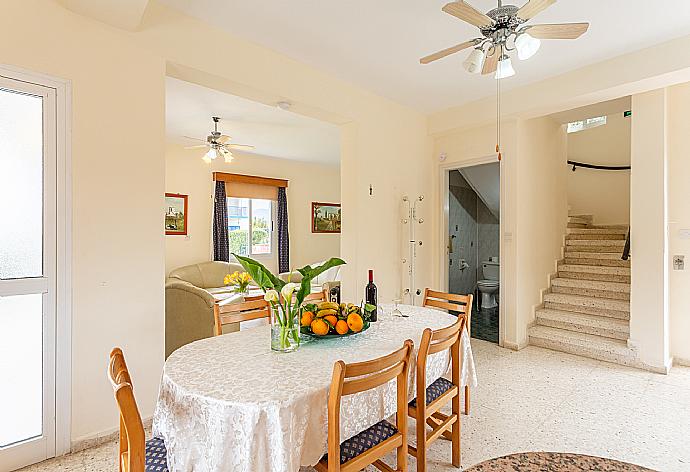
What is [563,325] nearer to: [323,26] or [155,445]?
[323,26]

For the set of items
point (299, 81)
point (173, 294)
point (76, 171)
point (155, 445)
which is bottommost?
point (155, 445)

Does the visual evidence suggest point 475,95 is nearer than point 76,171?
No

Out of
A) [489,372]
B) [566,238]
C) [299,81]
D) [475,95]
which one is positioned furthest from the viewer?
[566,238]

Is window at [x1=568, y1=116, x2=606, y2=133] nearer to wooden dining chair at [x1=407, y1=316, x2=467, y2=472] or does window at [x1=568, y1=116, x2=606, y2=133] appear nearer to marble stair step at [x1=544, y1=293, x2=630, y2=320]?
marble stair step at [x1=544, y1=293, x2=630, y2=320]

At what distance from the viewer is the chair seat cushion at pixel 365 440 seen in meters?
1.56

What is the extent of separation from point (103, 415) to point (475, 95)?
Result: 4.31 metres

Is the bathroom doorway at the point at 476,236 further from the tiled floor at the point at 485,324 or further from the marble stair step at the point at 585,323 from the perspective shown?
the marble stair step at the point at 585,323

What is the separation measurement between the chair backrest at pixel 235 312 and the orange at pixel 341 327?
0.61 m

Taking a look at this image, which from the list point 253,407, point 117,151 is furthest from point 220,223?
point 253,407

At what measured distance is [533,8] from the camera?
2.14 metres

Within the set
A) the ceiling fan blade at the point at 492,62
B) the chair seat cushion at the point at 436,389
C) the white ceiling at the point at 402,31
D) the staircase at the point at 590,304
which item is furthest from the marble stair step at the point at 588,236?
the chair seat cushion at the point at 436,389

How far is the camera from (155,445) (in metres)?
1.57

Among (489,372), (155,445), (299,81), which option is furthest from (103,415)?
(489,372)

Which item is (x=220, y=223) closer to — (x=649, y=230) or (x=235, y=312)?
(x=235, y=312)
